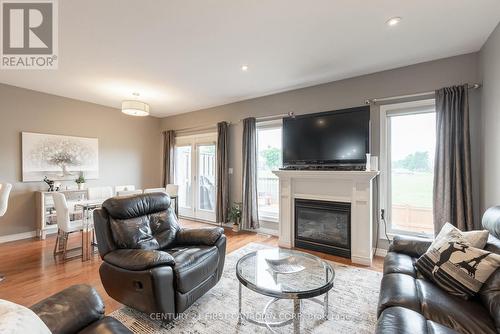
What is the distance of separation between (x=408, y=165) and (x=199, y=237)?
299cm

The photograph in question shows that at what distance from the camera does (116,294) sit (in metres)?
1.99

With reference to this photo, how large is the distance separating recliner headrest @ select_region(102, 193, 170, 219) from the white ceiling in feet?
5.72

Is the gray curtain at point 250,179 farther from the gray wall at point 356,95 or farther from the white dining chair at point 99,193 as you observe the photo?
the white dining chair at point 99,193

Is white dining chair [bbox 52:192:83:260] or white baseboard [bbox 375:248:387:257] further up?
white dining chair [bbox 52:192:83:260]

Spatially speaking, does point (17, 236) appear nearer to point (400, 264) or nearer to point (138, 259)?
point (138, 259)

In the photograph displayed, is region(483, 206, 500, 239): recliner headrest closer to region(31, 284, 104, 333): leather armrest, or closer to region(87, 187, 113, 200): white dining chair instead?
Answer: region(31, 284, 104, 333): leather armrest

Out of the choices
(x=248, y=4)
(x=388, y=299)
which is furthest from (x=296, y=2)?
(x=388, y=299)

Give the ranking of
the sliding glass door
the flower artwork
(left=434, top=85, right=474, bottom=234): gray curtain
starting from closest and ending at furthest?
(left=434, top=85, right=474, bottom=234): gray curtain → the flower artwork → the sliding glass door

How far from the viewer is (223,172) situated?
497 cm

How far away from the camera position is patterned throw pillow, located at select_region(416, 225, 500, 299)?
149 centimetres

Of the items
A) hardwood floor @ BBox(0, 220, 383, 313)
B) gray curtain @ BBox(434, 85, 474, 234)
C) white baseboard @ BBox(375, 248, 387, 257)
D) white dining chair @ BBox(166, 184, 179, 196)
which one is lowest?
hardwood floor @ BBox(0, 220, 383, 313)

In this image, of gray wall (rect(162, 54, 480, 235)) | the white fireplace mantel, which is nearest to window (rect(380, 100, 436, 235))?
gray wall (rect(162, 54, 480, 235))

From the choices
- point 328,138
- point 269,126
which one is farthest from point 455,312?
point 269,126

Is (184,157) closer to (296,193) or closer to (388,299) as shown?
(296,193)
